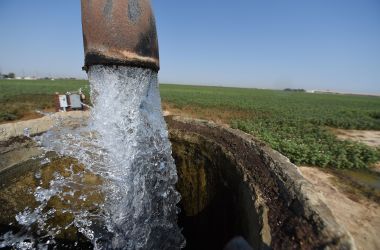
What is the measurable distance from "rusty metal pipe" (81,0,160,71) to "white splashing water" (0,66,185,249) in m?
0.59

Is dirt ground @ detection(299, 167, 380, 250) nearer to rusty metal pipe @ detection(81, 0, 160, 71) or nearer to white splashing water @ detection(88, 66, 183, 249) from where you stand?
white splashing water @ detection(88, 66, 183, 249)

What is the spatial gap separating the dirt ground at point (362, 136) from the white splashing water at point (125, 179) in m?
9.74

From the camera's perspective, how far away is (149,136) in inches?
132

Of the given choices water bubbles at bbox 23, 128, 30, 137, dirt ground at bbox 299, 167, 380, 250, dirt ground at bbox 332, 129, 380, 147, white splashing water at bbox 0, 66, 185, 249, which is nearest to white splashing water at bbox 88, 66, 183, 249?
white splashing water at bbox 0, 66, 185, 249

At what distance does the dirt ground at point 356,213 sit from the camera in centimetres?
362

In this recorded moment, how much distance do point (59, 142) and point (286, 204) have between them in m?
3.43

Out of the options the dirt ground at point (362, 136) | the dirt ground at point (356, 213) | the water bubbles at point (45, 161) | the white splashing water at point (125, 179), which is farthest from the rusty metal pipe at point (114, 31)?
the dirt ground at point (362, 136)

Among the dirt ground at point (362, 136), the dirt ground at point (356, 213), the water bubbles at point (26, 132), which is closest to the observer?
the dirt ground at point (356, 213)

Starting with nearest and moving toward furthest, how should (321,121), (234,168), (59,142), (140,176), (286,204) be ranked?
(286,204) → (234,168) → (140,176) → (59,142) → (321,121)

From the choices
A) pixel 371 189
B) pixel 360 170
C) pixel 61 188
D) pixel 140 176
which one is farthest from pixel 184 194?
pixel 360 170

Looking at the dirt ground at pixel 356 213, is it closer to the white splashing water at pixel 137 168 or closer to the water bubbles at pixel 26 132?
the white splashing water at pixel 137 168

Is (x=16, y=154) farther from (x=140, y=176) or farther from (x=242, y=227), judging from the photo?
(x=242, y=227)

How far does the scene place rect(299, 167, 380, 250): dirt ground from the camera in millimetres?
3617

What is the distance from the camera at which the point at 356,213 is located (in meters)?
4.34
